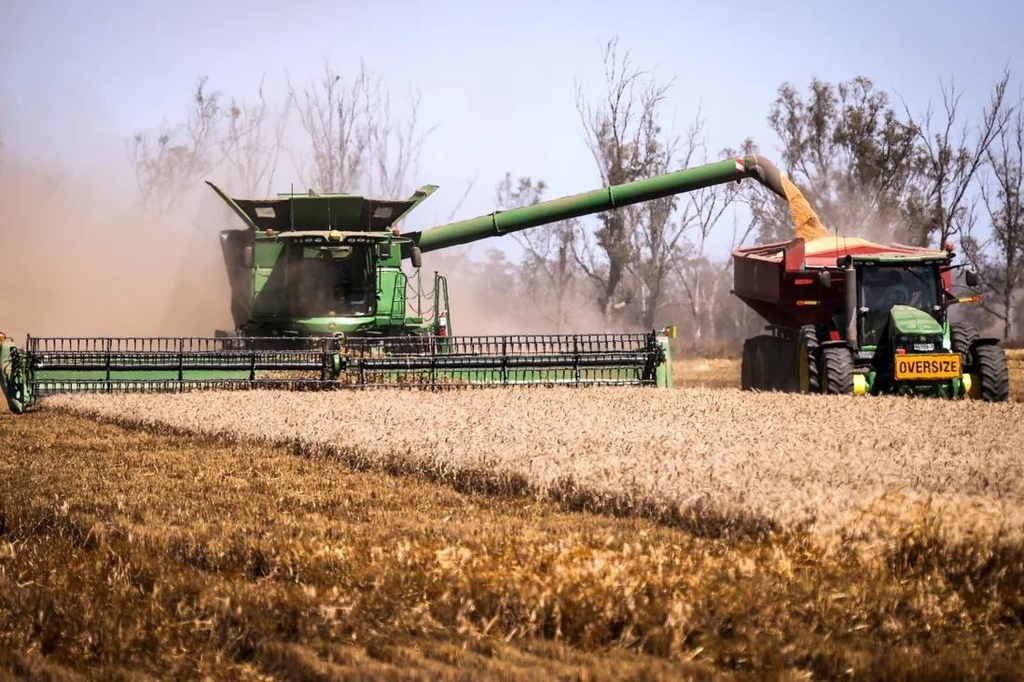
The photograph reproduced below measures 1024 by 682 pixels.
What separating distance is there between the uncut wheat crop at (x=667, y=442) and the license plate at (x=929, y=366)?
3.12 feet

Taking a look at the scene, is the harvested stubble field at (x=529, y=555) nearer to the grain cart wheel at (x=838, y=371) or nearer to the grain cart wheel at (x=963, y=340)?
the grain cart wheel at (x=838, y=371)

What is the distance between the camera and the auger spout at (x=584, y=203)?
19453 millimetres

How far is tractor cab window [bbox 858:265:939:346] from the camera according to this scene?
14.2 meters

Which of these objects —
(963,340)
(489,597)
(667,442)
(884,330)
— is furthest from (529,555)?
(963,340)

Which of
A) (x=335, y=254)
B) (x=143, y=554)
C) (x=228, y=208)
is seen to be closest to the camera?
(x=143, y=554)

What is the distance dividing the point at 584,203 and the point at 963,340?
7.11 metres

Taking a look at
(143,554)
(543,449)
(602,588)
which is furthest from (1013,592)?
(543,449)

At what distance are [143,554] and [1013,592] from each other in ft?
11.1

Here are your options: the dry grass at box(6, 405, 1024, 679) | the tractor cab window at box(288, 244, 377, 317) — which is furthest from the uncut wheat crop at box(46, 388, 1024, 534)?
the tractor cab window at box(288, 244, 377, 317)

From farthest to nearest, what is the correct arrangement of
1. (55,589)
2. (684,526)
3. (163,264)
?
(163,264) < (684,526) < (55,589)

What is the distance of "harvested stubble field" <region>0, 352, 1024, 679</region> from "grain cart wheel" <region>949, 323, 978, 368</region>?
458 cm

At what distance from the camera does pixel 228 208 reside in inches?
738

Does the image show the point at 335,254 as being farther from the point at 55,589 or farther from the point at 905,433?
the point at 55,589

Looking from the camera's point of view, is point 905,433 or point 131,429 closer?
point 905,433
